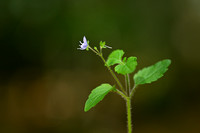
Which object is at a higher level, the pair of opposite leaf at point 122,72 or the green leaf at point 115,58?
the green leaf at point 115,58

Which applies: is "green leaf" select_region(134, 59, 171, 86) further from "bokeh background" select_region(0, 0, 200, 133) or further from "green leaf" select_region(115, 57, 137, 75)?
"bokeh background" select_region(0, 0, 200, 133)

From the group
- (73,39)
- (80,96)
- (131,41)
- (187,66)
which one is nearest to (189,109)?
(187,66)

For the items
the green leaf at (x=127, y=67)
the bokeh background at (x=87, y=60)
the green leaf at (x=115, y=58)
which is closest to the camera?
the green leaf at (x=127, y=67)

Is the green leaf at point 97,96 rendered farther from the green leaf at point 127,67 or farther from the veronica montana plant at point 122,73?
the green leaf at point 127,67

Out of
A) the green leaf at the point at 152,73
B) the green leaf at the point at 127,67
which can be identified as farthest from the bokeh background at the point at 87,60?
the green leaf at the point at 127,67

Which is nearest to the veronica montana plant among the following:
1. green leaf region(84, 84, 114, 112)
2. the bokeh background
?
green leaf region(84, 84, 114, 112)

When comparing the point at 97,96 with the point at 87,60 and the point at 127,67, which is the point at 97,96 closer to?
the point at 127,67

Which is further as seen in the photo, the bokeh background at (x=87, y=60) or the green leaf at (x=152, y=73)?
the bokeh background at (x=87, y=60)
